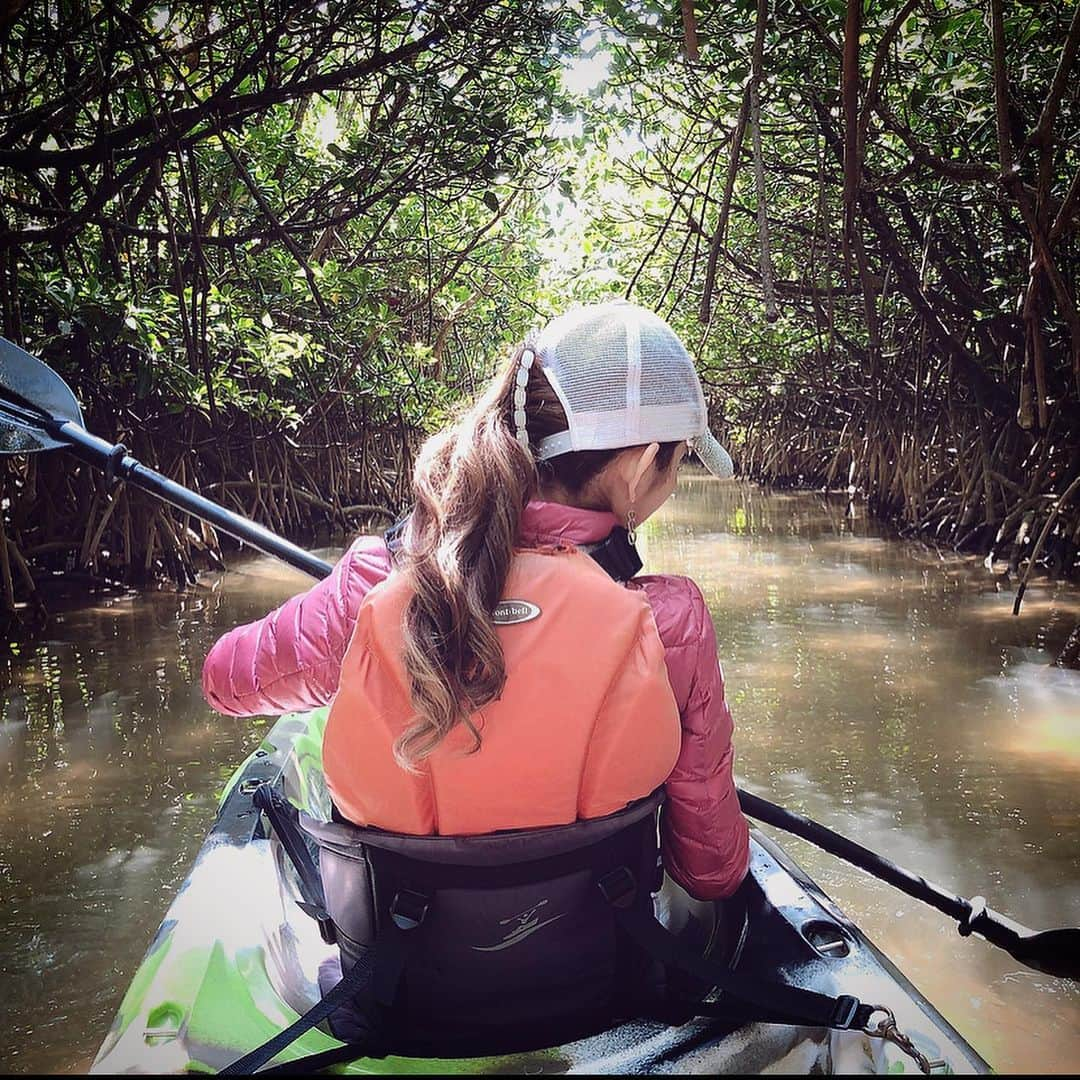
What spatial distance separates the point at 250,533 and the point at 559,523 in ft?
4.38

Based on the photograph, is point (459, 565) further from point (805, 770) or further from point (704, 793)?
point (805, 770)

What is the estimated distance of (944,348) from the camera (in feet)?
23.5

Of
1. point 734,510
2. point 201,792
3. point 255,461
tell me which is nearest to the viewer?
point 201,792

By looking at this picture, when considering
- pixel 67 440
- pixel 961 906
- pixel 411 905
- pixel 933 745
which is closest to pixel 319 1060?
pixel 411 905

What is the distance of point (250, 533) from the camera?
8.29 ft

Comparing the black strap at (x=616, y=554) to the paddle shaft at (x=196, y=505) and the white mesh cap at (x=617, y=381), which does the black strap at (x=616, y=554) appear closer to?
the white mesh cap at (x=617, y=381)

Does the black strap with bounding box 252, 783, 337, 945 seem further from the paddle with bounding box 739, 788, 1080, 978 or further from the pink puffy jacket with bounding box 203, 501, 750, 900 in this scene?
the paddle with bounding box 739, 788, 1080, 978

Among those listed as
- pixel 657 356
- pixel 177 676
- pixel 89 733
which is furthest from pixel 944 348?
pixel 657 356

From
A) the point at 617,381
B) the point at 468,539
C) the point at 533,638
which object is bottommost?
the point at 533,638

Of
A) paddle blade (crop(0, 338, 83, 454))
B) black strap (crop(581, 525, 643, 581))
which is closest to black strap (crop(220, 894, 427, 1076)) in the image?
black strap (crop(581, 525, 643, 581))

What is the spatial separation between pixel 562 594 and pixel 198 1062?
711 mm

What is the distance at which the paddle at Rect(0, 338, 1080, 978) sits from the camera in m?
2.09

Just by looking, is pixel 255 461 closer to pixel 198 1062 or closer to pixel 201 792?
pixel 201 792

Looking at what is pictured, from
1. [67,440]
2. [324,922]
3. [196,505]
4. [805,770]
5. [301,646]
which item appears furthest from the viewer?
[805,770]
